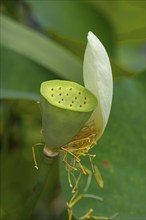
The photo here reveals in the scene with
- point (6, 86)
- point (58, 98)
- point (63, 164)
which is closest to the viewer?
point (58, 98)

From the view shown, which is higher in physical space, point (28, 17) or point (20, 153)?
point (28, 17)

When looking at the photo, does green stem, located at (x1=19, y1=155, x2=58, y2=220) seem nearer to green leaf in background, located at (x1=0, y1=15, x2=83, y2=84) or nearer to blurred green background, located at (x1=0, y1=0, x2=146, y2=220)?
blurred green background, located at (x1=0, y1=0, x2=146, y2=220)

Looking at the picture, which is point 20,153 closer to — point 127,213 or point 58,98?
point 127,213

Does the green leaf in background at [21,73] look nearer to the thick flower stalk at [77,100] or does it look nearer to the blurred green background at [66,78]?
the blurred green background at [66,78]

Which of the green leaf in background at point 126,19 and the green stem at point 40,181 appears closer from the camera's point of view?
the green stem at point 40,181

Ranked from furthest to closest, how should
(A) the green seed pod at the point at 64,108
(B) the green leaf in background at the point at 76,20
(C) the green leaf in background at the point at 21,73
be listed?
(B) the green leaf in background at the point at 76,20
(C) the green leaf in background at the point at 21,73
(A) the green seed pod at the point at 64,108

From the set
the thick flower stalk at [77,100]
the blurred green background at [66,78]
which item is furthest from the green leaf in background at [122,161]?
the thick flower stalk at [77,100]

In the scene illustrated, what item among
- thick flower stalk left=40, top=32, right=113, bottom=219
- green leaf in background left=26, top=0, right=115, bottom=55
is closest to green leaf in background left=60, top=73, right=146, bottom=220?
thick flower stalk left=40, top=32, right=113, bottom=219

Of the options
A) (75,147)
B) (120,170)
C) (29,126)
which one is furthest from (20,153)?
(75,147)
